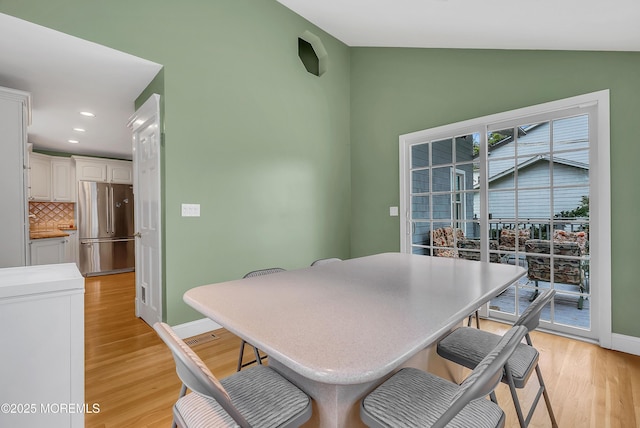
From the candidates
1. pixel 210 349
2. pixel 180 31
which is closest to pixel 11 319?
pixel 210 349

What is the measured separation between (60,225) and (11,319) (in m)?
6.31

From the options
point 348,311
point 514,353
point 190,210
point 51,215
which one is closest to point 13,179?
point 190,210

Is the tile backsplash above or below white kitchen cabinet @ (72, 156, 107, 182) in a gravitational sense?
below

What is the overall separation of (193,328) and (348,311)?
2314 mm

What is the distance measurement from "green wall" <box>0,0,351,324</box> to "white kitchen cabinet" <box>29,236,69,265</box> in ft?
9.18

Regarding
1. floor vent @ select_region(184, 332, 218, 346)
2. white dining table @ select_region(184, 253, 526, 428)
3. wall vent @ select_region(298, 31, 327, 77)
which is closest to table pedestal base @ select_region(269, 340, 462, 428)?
white dining table @ select_region(184, 253, 526, 428)

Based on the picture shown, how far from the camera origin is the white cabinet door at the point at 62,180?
5.63 m

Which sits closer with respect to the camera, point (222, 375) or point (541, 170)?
point (222, 375)

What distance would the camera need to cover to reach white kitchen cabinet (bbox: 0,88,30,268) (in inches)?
97.4

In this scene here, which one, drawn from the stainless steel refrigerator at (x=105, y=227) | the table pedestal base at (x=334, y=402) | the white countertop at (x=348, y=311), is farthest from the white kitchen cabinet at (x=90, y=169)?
the table pedestal base at (x=334, y=402)

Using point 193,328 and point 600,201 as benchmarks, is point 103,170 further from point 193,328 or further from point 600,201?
point 600,201

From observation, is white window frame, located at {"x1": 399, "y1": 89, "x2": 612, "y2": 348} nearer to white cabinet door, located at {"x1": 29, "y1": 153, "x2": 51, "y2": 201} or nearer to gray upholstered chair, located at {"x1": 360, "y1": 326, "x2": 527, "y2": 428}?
gray upholstered chair, located at {"x1": 360, "y1": 326, "x2": 527, "y2": 428}

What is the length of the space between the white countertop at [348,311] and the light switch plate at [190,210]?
151 centimetres

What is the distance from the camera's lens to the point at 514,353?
1.39 m
